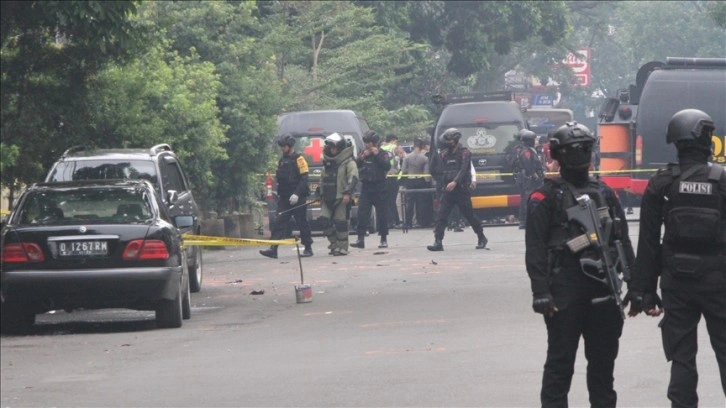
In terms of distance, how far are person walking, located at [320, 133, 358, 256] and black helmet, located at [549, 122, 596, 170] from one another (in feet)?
47.5

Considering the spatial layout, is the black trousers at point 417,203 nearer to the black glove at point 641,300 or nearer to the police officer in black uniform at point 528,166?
the police officer in black uniform at point 528,166

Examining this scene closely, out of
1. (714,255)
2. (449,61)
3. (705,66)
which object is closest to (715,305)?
(714,255)

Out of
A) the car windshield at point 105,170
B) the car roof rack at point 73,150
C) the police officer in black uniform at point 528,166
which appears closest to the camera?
the car windshield at point 105,170

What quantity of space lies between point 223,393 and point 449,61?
39.9 meters

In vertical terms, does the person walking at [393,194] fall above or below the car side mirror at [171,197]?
below

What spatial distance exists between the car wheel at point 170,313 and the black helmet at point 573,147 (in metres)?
7.15

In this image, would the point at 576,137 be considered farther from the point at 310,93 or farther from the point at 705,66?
the point at 310,93

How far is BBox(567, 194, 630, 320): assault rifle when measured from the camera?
7.82 meters

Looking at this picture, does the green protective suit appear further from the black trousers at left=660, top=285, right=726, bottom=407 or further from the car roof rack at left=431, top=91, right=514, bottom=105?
the black trousers at left=660, top=285, right=726, bottom=407

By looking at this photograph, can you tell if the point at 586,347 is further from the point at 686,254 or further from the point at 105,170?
the point at 105,170

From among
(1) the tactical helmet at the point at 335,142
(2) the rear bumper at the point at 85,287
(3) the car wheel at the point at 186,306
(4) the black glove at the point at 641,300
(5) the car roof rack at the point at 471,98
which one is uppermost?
(4) the black glove at the point at 641,300

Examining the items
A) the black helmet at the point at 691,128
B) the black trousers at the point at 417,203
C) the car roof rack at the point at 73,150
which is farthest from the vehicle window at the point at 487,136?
the black helmet at the point at 691,128

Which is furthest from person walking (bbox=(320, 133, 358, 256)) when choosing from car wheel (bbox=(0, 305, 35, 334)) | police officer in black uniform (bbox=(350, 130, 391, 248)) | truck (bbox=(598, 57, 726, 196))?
car wheel (bbox=(0, 305, 35, 334))

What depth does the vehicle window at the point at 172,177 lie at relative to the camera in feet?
57.6
